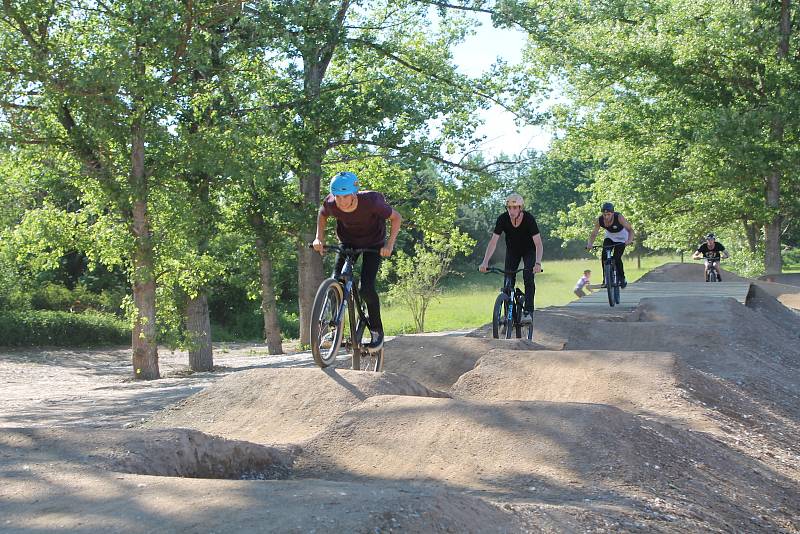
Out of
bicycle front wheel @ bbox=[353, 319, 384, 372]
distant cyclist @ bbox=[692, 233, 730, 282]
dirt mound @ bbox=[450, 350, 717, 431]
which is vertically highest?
distant cyclist @ bbox=[692, 233, 730, 282]

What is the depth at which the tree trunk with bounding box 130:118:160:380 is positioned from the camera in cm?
1706

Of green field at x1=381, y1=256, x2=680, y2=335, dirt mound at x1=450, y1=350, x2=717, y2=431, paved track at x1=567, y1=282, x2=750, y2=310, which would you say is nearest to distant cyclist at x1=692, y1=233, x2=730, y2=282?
paved track at x1=567, y1=282, x2=750, y2=310

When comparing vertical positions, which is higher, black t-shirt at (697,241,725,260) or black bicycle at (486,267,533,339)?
black t-shirt at (697,241,725,260)

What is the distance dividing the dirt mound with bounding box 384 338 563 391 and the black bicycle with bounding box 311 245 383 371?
154 centimetres

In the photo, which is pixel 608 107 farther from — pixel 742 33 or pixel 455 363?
pixel 455 363


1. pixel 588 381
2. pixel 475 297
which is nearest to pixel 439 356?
pixel 588 381

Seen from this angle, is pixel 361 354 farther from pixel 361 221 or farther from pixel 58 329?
pixel 58 329

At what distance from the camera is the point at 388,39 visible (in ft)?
84.4

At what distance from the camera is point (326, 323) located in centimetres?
800

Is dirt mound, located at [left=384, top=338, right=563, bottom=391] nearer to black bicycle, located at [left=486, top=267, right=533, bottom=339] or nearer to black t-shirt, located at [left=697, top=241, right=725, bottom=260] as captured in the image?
black bicycle, located at [left=486, top=267, right=533, bottom=339]

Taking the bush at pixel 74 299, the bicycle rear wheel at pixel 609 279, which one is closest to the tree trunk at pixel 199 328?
the bicycle rear wheel at pixel 609 279

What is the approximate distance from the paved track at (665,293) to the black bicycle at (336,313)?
8.56 metres

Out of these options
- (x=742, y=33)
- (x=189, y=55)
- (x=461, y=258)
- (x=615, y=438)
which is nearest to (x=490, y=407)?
(x=615, y=438)

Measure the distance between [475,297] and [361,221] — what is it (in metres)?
45.7
